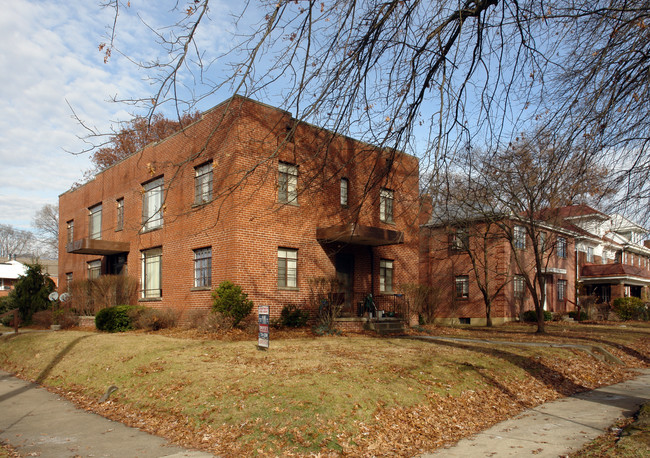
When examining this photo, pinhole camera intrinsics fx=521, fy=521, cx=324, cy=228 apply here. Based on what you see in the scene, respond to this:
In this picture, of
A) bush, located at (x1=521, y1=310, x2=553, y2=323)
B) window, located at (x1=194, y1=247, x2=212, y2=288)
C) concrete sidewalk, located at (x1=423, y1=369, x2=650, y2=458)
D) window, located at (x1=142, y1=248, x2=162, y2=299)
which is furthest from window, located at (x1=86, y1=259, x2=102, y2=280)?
bush, located at (x1=521, y1=310, x2=553, y2=323)

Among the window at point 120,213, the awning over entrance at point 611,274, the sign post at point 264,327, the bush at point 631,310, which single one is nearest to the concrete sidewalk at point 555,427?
the sign post at point 264,327

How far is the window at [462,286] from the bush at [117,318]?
20.2 metres

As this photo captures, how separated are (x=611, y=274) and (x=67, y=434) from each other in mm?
39721

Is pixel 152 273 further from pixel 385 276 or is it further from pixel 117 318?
pixel 385 276

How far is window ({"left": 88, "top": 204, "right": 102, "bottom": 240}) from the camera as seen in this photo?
2677 cm

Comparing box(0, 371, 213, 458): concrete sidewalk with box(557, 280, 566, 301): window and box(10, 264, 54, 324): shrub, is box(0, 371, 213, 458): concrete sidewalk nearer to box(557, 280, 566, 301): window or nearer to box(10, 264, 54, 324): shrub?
box(10, 264, 54, 324): shrub

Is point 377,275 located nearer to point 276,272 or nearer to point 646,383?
point 276,272

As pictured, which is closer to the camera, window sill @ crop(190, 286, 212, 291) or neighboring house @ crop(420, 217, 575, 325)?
window sill @ crop(190, 286, 212, 291)

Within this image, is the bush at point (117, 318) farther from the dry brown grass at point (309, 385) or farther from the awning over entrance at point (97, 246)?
the awning over entrance at point (97, 246)

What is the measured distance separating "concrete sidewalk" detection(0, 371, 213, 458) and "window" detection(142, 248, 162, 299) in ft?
36.2

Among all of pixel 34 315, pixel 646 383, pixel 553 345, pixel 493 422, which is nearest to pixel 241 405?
pixel 493 422

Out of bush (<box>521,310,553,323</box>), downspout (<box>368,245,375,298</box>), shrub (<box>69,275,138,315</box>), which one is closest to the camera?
shrub (<box>69,275,138,315</box>)

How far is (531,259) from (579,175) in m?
24.7

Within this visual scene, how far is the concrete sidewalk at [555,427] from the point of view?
6941 mm
